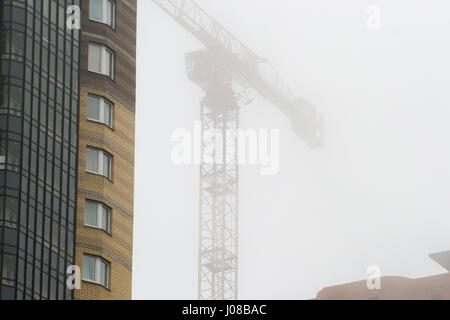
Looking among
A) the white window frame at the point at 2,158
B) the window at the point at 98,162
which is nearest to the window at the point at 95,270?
the window at the point at 98,162

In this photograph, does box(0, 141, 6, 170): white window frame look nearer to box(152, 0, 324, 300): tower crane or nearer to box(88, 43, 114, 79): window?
box(88, 43, 114, 79): window

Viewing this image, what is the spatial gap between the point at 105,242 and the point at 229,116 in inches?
3037

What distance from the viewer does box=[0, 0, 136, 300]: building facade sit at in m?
66.0

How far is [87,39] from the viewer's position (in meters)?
73.8

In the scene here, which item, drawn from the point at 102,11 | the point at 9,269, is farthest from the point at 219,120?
the point at 9,269

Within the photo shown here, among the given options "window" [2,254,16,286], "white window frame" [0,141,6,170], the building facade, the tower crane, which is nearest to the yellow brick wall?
the building facade

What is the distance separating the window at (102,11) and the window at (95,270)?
1350 centimetres

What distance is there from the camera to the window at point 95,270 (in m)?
68.1

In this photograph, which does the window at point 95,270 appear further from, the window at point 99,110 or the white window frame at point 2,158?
the window at point 99,110

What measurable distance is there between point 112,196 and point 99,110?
464cm

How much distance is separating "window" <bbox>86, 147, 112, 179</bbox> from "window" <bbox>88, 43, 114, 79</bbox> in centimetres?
436

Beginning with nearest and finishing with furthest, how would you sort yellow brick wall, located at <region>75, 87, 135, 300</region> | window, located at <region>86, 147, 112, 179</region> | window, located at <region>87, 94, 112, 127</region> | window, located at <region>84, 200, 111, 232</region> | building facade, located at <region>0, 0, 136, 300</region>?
building facade, located at <region>0, 0, 136, 300</region> → yellow brick wall, located at <region>75, 87, 135, 300</region> → window, located at <region>84, 200, 111, 232</region> → window, located at <region>86, 147, 112, 179</region> → window, located at <region>87, 94, 112, 127</region>
